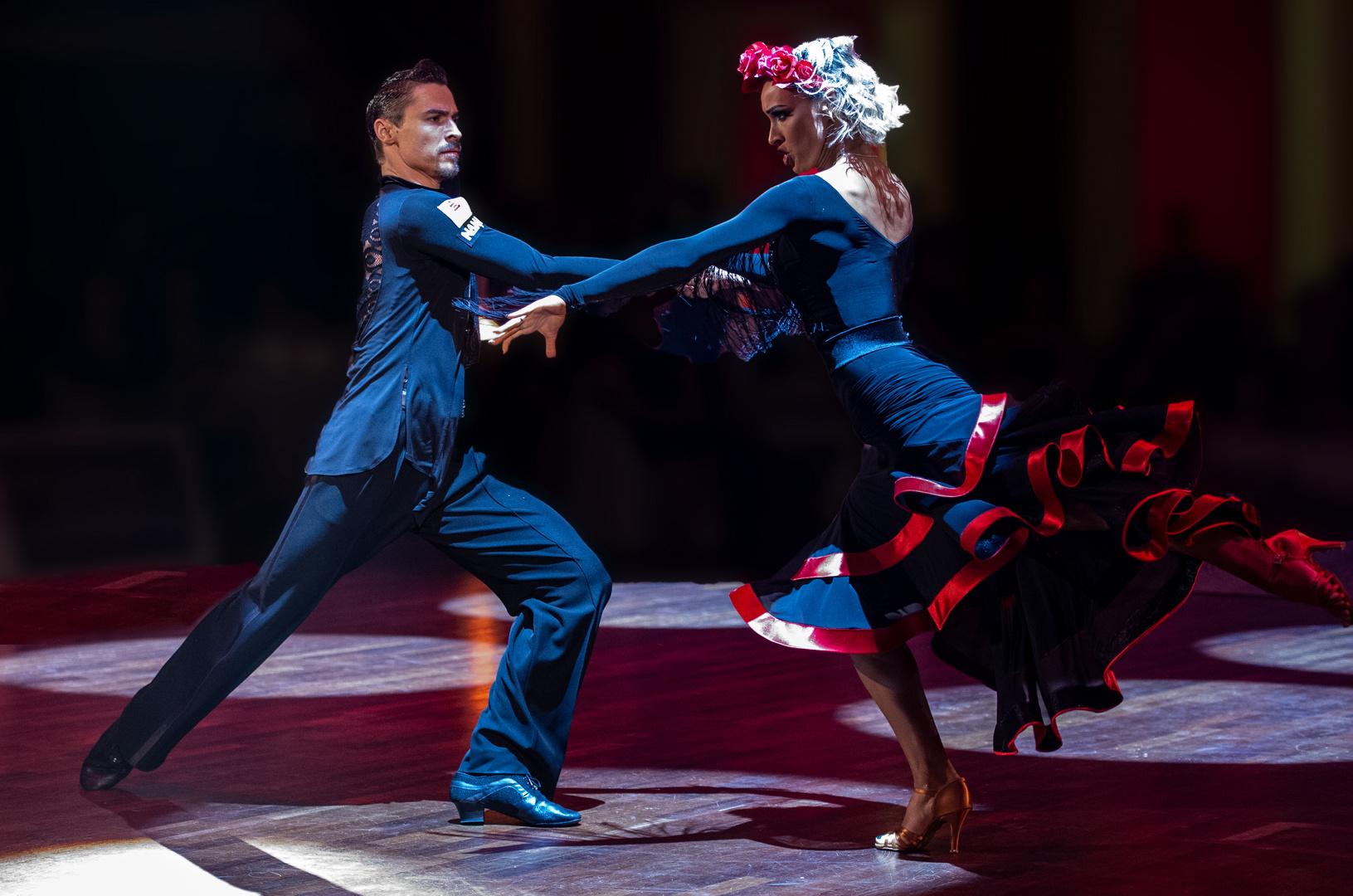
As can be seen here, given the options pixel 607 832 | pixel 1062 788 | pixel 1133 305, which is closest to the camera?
pixel 607 832

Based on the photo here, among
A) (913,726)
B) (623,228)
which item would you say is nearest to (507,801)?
(913,726)

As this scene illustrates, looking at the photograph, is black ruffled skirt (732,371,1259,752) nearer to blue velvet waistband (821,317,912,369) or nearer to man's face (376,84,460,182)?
blue velvet waistband (821,317,912,369)

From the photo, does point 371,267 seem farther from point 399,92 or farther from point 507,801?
point 507,801

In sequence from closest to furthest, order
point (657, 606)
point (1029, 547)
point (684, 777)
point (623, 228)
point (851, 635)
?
1. point (1029, 547)
2. point (851, 635)
3. point (684, 777)
4. point (657, 606)
5. point (623, 228)

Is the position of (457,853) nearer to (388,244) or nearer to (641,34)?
(388,244)

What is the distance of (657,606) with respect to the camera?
780cm

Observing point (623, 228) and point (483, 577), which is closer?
point (483, 577)

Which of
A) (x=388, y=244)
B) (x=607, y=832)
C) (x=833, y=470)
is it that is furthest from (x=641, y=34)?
(x=607, y=832)

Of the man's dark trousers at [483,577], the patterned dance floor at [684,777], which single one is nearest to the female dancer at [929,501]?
the patterned dance floor at [684,777]

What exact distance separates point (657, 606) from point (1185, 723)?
3113 millimetres

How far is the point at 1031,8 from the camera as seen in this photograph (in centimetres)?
866

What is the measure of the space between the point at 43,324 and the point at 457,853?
6445 mm

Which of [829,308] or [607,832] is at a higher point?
[829,308]

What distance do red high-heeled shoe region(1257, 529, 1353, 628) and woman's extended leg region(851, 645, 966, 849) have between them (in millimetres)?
765
